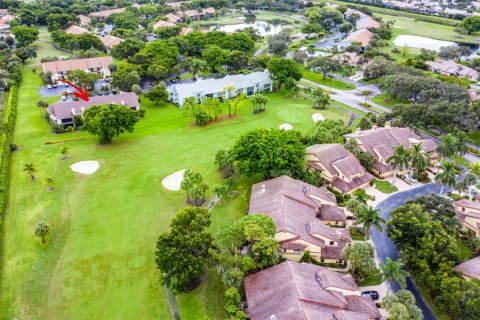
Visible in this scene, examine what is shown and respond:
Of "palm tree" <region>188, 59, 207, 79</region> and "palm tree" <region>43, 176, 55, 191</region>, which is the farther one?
"palm tree" <region>188, 59, 207, 79</region>

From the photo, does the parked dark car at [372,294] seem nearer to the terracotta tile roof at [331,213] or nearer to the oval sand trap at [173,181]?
the terracotta tile roof at [331,213]

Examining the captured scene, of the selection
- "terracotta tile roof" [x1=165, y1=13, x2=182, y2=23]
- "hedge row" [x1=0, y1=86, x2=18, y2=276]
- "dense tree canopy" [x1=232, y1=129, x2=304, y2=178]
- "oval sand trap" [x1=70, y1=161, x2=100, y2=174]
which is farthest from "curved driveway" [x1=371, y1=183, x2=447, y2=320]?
"terracotta tile roof" [x1=165, y1=13, x2=182, y2=23]

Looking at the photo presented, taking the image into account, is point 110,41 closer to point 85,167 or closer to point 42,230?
point 85,167

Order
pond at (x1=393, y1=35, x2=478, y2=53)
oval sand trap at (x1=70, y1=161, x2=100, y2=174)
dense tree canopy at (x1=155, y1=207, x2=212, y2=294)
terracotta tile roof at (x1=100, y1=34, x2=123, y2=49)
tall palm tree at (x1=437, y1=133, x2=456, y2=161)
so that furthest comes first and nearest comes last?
pond at (x1=393, y1=35, x2=478, y2=53), terracotta tile roof at (x1=100, y1=34, x2=123, y2=49), oval sand trap at (x1=70, y1=161, x2=100, y2=174), tall palm tree at (x1=437, y1=133, x2=456, y2=161), dense tree canopy at (x1=155, y1=207, x2=212, y2=294)

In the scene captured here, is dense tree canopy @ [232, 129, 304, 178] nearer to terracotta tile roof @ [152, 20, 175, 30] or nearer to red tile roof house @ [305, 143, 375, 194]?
red tile roof house @ [305, 143, 375, 194]

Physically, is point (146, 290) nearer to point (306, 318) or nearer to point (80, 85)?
point (306, 318)

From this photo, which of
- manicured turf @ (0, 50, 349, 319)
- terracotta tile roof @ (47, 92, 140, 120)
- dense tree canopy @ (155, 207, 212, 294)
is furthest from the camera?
terracotta tile roof @ (47, 92, 140, 120)

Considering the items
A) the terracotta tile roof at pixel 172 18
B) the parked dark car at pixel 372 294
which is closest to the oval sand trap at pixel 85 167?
the parked dark car at pixel 372 294

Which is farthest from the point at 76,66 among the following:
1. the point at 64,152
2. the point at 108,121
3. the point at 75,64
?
the point at 64,152
